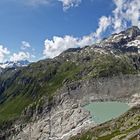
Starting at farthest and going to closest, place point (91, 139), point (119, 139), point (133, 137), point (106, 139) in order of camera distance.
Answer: point (91, 139) < point (106, 139) < point (119, 139) < point (133, 137)

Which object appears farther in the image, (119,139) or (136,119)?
(136,119)

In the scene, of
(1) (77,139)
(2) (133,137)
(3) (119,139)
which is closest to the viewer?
(2) (133,137)

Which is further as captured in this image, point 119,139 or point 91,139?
point 91,139

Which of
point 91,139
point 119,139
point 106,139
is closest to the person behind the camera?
point 119,139

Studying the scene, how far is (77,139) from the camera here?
178m

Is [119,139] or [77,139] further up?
[77,139]

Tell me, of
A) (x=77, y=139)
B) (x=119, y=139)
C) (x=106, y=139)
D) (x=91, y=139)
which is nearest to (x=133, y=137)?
(x=119, y=139)

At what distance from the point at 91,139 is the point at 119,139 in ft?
151

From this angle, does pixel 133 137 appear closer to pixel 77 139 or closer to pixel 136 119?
pixel 136 119

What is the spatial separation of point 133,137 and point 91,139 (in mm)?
61552

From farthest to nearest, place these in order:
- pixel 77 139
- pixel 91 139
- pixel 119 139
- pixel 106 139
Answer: pixel 77 139 → pixel 91 139 → pixel 106 139 → pixel 119 139

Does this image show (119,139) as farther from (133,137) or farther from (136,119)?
(136,119)

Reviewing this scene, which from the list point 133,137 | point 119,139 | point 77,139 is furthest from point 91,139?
point 133,137

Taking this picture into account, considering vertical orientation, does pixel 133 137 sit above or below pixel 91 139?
below
